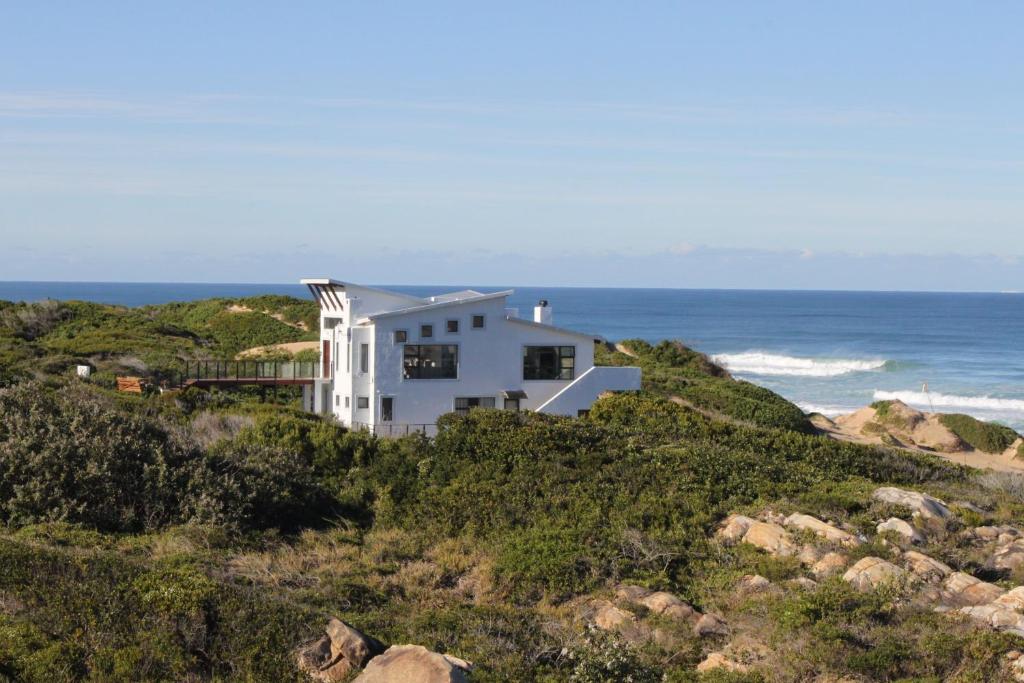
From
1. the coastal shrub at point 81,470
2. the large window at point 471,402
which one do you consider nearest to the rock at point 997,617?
the coastal shrub at point 81,470

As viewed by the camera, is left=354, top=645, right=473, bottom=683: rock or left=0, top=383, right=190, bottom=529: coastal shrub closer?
left=354, top=645, right=473, bottom=683: rock

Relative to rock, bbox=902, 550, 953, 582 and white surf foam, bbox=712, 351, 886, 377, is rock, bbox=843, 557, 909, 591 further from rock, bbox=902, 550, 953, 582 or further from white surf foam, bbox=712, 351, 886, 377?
white surf foam, bbox=712, 351, 886, 377

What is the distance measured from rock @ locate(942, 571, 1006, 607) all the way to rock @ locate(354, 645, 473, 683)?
777 cm

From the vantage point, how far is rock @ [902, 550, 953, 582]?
16.3m

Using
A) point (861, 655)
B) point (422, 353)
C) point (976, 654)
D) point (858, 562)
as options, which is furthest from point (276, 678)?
point (422, 353)

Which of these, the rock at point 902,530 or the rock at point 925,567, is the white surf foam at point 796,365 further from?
the rock at point 925,567

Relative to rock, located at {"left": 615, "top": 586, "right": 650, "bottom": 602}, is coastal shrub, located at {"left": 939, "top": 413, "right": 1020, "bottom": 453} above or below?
below

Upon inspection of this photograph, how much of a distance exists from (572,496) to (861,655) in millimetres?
8300

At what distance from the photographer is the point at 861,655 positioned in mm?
13430

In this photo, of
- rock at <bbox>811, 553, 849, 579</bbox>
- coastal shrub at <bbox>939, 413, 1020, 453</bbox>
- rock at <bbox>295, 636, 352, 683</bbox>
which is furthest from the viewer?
coastal shrub at <bbox>939, 413, 1020, 453</bbox>

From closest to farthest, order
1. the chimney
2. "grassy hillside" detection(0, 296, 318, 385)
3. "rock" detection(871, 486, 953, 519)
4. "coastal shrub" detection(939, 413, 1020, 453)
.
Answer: "rock" detection(871, 486, 953, 519)
the chimney
"grassy hillside" detection(0, 296, 318, 385)
"coastal shrub" detection(939, 413, 1020, 453)

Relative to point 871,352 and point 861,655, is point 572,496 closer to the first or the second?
point 861,655

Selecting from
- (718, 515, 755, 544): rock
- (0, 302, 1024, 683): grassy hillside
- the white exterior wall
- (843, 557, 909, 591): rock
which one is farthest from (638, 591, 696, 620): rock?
the white exterior wall

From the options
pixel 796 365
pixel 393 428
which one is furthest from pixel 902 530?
pixel 796 365
